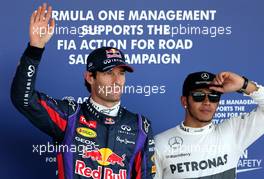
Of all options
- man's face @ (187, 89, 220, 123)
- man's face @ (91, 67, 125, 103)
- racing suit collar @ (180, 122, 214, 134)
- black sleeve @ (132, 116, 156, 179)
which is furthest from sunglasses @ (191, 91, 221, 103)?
man's face @ (91, 67, 125, 103)

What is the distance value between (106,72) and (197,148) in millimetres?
565

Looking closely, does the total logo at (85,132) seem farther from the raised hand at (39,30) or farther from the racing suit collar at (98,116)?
the raised hand at (39,30)

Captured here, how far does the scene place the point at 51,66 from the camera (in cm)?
300

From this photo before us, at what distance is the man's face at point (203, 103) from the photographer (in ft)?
8.33

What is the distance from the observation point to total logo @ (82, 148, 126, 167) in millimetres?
2316

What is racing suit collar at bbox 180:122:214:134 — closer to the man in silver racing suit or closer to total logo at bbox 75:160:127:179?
the man in silver racing suit

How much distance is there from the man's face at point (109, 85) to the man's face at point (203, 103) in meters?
0.38

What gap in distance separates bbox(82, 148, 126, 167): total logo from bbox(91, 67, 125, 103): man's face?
→ 0.72 ft

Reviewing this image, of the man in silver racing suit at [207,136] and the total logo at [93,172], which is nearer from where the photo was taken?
the total logo at [93,172]

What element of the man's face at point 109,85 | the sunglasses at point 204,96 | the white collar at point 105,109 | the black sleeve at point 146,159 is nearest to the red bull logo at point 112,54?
the man's face at point 109,85

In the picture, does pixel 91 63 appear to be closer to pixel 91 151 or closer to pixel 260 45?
pixel 91 151

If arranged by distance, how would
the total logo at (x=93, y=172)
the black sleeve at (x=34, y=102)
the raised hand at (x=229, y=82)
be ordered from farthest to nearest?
1. the raised hand at (x=229, y=82)
2. the total logo at (x=93, y=172)
3. the black sleeve at (x=34, y=102)

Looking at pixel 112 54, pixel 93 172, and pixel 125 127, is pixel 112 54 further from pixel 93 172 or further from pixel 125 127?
pixel 93 172

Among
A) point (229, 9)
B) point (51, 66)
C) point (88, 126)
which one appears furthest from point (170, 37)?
point (88, 126)
